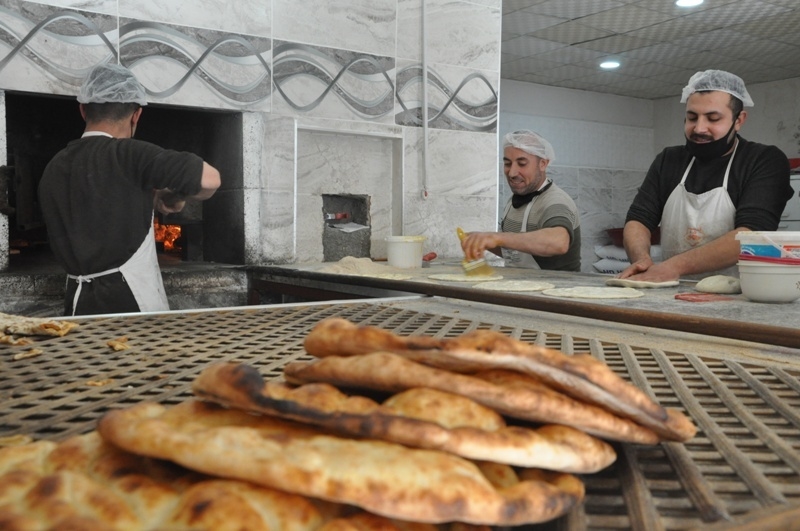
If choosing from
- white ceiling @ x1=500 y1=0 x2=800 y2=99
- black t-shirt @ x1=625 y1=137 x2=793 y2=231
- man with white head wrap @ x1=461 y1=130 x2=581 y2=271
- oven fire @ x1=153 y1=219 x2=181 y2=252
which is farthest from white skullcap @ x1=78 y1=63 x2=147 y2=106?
white ceiling @ x1=500 y1=0 x2=800 y2=99

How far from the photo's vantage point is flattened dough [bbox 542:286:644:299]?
2520 millimetres

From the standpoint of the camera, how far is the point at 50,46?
11.8 feet

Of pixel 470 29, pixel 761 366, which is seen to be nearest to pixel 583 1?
pixel 470 29

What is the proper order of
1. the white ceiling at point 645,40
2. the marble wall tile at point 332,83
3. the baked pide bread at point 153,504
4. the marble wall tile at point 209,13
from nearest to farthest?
the baked pide bread at point 153,504 < the marble wall tile at point 209,13 < the marble wall tile at point 332,83 < the white ceiling at point 645,40

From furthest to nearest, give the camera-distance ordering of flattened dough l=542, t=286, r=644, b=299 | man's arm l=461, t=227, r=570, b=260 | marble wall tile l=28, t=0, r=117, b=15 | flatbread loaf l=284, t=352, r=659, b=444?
man's arm l=461, t=227, r=570, b=260 → marble wall tile l=28, t=0, r=117, b=15 → flattened dough l=542, t=286, r=644, b=299 → flatbread loaf l=284, t=352, r=659, b=444

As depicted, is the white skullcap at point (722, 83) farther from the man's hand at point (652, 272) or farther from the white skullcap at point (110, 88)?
the white skullcap at point (110, 88)

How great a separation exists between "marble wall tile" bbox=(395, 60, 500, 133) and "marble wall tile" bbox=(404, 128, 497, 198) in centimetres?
8

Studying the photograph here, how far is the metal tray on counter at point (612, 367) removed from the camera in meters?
0.75

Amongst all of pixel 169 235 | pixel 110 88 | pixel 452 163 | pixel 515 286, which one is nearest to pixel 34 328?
pixel 110 88

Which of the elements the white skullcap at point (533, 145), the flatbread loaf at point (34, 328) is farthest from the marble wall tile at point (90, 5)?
the white skullcap at point (533, 145)

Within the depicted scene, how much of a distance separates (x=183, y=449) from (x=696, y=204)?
3.54m

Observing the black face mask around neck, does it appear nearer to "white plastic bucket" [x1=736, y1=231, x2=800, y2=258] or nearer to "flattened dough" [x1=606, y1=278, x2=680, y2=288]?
"flattened dough" [x1=606, y1=278, x2=680, y2=288]

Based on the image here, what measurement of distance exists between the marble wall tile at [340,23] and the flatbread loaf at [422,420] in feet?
13.1

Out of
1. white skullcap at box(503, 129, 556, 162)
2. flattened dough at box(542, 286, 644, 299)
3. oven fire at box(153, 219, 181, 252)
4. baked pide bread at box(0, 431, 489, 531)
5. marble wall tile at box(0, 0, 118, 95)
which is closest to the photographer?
baked pide bread at box(0, 431, 489, 531)
